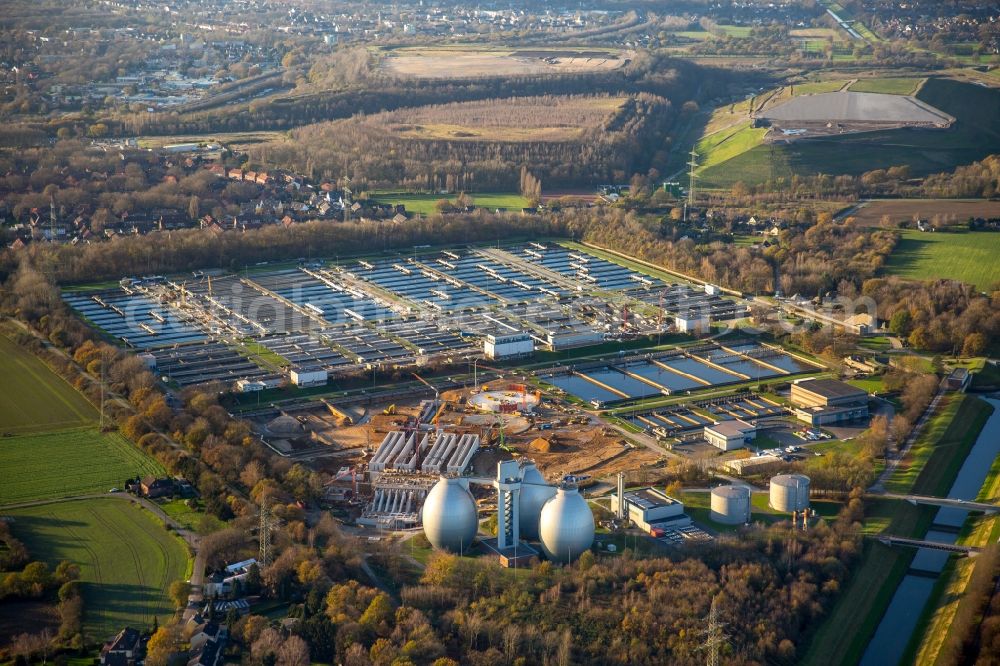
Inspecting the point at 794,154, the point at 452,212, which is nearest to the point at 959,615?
the point at 452,212

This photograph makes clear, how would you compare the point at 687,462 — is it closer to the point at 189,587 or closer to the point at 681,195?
the point at 189,587

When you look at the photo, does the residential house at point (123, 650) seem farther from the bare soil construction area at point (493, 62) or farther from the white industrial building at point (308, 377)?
the bare soil construction area at point (493, 62)

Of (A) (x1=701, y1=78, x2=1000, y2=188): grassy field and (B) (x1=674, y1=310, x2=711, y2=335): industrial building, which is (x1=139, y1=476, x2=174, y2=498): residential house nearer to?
(B) (x1=674, y1=310, x2=711, y2=335): industrial building

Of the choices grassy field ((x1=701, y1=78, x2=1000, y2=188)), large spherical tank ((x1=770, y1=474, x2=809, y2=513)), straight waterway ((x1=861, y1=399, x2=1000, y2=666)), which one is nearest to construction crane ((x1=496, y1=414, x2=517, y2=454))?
large spherical tank ((x1=770, y1=474, x2=809, y2=513))

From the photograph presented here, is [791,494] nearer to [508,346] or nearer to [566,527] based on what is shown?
[566,527]

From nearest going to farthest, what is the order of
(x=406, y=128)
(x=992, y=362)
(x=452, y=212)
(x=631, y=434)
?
(x=631, y=434), (x=992, y=362), (x=452, y=212), (x=406, y=128)

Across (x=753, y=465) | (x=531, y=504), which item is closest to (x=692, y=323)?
(x=753, y=465)

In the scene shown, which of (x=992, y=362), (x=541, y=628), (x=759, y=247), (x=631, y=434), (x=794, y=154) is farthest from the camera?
(x=794, y=154)
